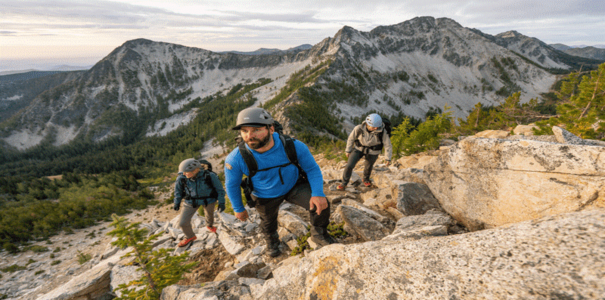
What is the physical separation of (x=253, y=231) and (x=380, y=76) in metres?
150

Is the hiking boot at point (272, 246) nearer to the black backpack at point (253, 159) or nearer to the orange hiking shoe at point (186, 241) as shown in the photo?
the black backpack at point (253, 159)

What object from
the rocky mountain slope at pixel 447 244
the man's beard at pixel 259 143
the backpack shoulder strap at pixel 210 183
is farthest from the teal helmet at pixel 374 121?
the backpack shoulder strap at pixel 210 183

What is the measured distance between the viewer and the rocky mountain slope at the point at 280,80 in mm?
140375

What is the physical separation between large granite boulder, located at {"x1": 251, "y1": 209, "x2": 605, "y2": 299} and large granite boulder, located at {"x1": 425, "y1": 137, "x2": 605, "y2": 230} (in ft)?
7.63

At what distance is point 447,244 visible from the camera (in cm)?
242

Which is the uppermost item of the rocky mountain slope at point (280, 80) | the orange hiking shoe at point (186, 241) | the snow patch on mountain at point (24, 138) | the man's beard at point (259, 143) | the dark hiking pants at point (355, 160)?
the rocky mountain slope at point (280, 80)

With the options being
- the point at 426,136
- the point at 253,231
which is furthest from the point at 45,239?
the point at 426,136

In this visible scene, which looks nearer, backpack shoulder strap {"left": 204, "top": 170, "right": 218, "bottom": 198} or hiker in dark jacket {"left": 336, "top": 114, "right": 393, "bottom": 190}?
backpack shoulder strap {"left": 204, "top": 170, "right": 218, "bottom": 198}

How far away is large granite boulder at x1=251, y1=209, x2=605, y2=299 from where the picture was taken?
5.37ft

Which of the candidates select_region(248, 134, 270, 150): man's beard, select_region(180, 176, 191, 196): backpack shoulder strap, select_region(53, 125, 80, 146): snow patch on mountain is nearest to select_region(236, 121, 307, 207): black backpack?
select_region(248, 134, 270, 150): man's beard

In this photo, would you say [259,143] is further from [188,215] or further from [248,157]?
[188,215]

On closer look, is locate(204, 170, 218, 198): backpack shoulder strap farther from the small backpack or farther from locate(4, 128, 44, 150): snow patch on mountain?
locate(4, 128, 44, 150): snow patch on mountain

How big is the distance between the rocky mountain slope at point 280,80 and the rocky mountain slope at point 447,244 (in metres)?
Answer: 119

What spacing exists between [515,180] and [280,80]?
150 meters
